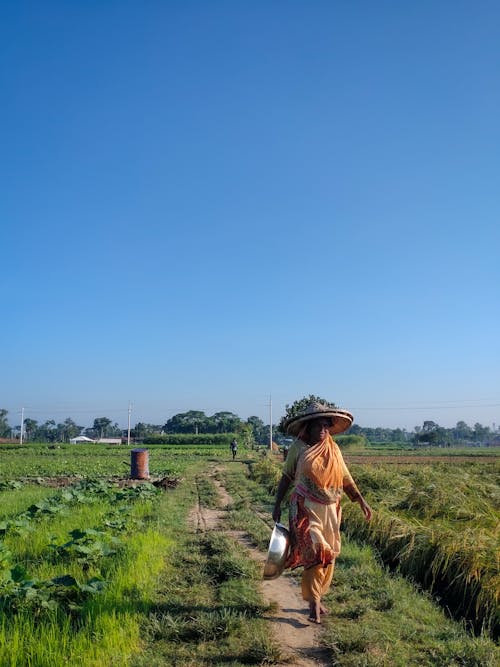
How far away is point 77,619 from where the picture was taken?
4.50 m

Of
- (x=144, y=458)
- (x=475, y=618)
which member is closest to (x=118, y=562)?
(x=475, y=618)

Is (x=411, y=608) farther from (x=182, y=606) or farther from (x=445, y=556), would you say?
(x=182, y=606)

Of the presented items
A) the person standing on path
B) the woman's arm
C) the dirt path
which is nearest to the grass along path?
the dirt path

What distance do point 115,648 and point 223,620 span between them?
3.29 ft

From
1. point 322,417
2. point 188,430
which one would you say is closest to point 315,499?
point 322,417

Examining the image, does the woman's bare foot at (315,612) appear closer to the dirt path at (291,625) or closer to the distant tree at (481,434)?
the dirt path at (291,625)

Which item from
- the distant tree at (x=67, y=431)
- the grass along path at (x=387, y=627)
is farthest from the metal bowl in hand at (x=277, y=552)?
the distant tree at (x=67, y=431)

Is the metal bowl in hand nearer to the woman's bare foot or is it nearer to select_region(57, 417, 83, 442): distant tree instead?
the woman's bare foot

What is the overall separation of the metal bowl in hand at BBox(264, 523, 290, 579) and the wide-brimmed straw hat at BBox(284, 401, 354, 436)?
99 centimetres

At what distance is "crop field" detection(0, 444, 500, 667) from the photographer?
394cm

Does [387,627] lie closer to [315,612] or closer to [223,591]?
[315,612]

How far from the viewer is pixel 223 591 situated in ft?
17.6

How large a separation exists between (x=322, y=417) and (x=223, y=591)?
2050 millimetres

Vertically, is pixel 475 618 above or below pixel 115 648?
below
